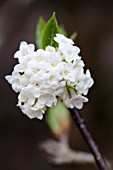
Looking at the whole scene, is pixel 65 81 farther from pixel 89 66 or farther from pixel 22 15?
pixel 22 15

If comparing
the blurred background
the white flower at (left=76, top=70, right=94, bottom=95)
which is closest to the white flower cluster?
the white flower at (left=76, top=70, right=94, bottom=95)

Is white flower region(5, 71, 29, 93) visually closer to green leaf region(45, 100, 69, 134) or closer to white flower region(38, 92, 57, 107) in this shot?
white flower region(38, 92, 57, 107)

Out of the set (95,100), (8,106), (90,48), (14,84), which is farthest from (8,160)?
(14,84)

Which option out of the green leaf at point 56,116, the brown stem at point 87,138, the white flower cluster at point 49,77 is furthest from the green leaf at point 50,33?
the green leaf at point 56,116

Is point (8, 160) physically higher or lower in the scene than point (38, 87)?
lower

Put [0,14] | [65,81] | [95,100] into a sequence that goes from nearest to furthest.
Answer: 1. [65,81]
2. [0,14]
3. [95,100]

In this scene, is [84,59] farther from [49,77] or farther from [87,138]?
[49,77]
